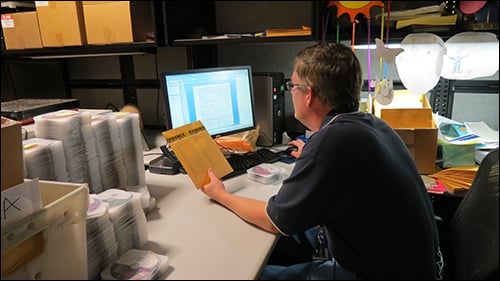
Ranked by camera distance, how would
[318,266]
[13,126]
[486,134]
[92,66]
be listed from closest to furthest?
[13,126]
[318,266]
[486,134]
[92,66]

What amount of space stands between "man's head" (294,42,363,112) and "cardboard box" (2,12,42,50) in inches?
57.4

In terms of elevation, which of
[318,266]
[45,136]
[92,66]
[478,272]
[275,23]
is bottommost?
[318,266]

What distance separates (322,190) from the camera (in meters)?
0.90

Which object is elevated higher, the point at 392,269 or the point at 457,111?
the point at 457,111

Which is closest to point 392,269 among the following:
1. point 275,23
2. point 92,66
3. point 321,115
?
point 321,115

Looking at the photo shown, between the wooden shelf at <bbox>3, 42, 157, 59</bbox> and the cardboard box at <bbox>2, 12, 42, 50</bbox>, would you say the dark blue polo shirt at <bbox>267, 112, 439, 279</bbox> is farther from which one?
the cardboard box at <bbox>2, 12, 42, 50</bbox>

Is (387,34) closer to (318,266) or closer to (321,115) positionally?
(321,115)

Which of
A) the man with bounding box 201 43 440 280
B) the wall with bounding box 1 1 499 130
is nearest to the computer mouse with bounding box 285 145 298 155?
the wall with bounding box 1 1 499 130

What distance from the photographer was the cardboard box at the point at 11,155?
28.8 inches

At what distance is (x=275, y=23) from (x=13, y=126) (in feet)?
4.49

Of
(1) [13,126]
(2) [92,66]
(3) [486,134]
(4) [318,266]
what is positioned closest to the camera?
(1) [13,126]

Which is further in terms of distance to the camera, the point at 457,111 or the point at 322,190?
the point at 457,111

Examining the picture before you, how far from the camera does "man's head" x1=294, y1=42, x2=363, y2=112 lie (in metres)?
1.04

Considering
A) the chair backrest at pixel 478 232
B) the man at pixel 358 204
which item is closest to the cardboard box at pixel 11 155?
the man at pixel 358 204
